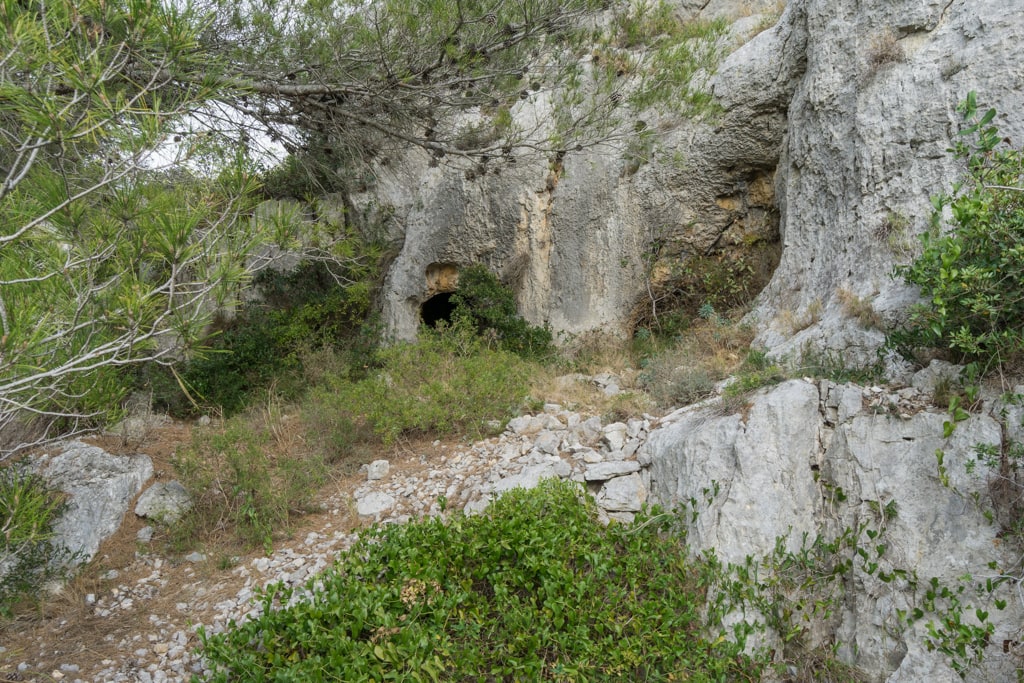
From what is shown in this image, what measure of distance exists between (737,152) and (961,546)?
5.50m

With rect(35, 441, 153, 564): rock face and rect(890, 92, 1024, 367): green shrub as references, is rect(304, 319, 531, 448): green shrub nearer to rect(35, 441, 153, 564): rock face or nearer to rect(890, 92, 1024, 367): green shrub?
rect(35, 441, 153, 564): rock face

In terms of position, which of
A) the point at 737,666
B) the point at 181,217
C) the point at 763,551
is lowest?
the point at 737,666

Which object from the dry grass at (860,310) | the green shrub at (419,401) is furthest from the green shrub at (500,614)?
the dry grass at (860,310)

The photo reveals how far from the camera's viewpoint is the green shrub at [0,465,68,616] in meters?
3.58

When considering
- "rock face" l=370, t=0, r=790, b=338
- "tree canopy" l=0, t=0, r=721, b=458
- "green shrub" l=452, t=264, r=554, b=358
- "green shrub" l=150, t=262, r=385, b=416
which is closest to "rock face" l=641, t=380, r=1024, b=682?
"tree canopy" l=0, t=0, r=721, b=458

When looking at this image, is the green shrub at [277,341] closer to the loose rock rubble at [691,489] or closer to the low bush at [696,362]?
the loose rock rubble at [691,489]

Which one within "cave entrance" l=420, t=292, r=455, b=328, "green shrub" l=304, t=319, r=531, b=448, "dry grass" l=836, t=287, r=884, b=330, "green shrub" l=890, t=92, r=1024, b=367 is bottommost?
"green shrub" l=304, t=319, r=531, b=448

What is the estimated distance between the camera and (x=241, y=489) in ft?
15.0

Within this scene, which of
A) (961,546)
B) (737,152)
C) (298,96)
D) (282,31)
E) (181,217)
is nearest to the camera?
(181,217)

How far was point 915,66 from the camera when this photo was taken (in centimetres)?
537

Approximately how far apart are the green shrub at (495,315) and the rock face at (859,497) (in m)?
3.78

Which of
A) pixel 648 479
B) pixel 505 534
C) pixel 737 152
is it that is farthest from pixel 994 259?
pixel 737 152

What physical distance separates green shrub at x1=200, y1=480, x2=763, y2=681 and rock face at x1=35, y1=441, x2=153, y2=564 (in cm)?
158

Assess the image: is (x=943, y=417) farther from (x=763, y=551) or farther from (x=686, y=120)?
(x=686, y=120)
